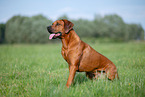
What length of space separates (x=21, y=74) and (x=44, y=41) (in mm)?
33519

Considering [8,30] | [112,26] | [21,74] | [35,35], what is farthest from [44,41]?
[21,74]

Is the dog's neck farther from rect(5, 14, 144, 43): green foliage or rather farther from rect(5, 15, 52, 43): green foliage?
rect(5, 15, 52, 43): green foliage

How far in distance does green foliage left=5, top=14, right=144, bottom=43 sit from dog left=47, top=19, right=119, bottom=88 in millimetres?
31261

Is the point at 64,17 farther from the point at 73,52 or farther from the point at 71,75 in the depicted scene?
the point at 71,75

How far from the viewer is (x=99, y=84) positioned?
12.2 ft

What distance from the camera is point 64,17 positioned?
Answer: 113ft

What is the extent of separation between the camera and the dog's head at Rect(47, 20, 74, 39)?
379 cm

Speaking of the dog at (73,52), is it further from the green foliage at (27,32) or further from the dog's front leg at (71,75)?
the green foliage at (27,32)

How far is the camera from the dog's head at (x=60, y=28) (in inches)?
149

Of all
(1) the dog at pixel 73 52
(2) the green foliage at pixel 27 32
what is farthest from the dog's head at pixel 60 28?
(2) the green foliage at pixel 27 32

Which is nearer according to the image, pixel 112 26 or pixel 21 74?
pixel 21 74

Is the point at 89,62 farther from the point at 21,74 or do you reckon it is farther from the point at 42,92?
the point at 21,74

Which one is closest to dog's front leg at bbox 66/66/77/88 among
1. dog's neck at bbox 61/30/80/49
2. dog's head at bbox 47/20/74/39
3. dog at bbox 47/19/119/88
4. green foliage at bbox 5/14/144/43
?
dog at bbox 47/19/119/88

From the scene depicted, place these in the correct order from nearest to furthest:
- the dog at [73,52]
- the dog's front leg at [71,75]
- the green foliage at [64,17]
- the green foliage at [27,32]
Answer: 1. the dog's front leg at [71,75]
2. the dog at [73,52]
3. the green foliage at [27,32]
4. the green foliage at [64,17]
